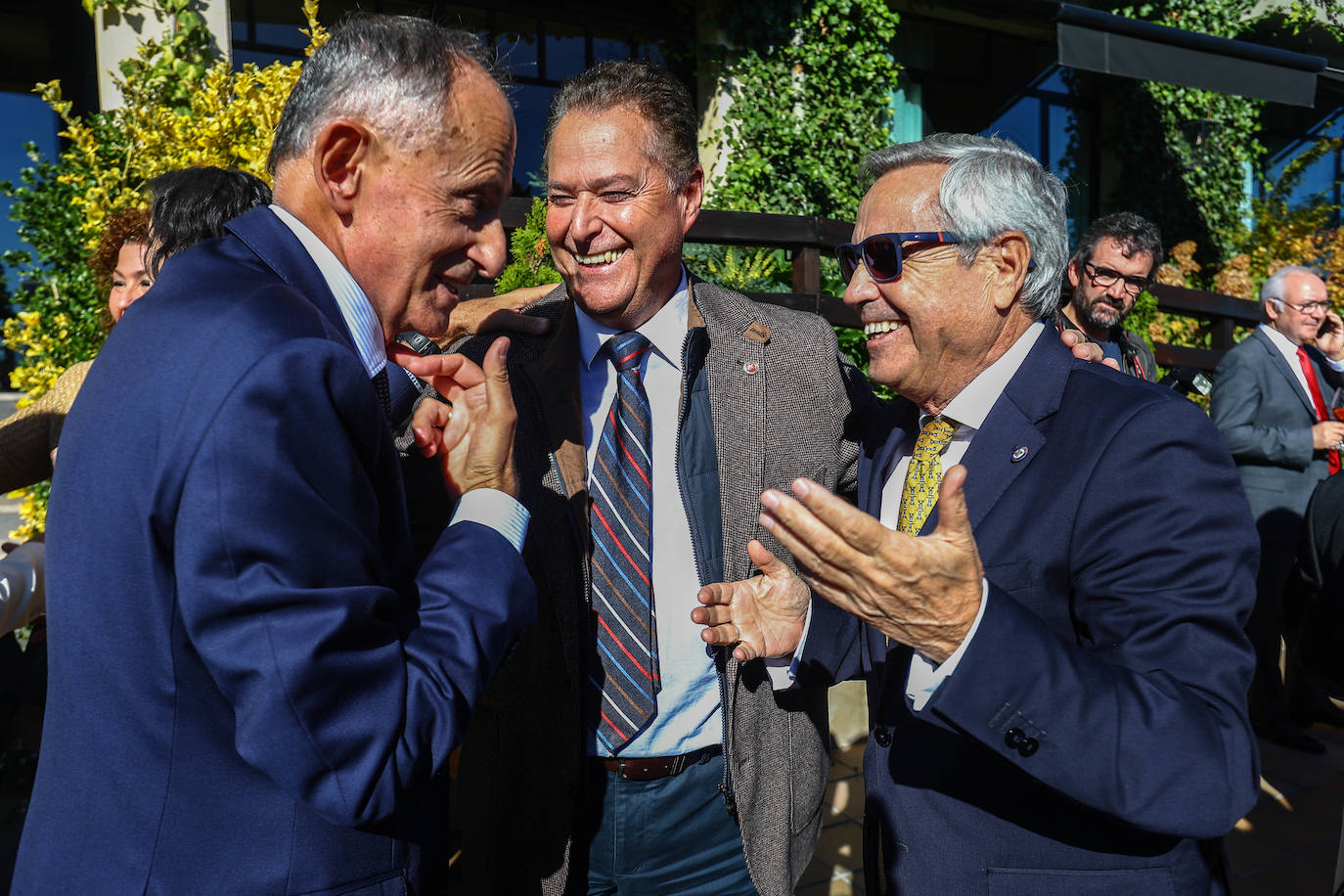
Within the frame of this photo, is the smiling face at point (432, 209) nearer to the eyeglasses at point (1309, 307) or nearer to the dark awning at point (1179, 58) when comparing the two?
the eyeglasses at point (1309, 307)

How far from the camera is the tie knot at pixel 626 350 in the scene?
2250 millimetres

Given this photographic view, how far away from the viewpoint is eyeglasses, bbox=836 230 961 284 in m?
1.97

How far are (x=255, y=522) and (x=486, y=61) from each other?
2.88ft

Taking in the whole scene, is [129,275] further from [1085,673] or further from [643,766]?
[1085,673]

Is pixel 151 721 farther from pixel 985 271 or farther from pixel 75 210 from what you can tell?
pixel 75 210

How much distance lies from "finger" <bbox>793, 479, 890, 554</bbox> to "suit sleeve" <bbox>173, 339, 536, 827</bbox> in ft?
1.64

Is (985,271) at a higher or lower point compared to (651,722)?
higher

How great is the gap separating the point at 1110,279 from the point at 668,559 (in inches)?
147

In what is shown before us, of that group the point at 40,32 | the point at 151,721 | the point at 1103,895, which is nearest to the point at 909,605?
the point at 1103,895

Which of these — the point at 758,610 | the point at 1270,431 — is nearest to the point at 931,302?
the point at 758,610

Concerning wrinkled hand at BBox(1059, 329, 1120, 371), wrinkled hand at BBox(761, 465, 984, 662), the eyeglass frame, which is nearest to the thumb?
wrinkled hand at BBox(761, 465, 984, 662)

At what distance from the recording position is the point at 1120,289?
4945mm

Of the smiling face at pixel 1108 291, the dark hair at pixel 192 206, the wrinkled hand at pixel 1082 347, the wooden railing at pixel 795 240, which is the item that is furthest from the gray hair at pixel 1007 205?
the smiling face at pixel 1108 291

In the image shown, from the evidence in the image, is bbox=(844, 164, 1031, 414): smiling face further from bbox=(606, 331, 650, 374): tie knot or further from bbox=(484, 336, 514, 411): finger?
bbox=(484, 336, 514, 411): finger
